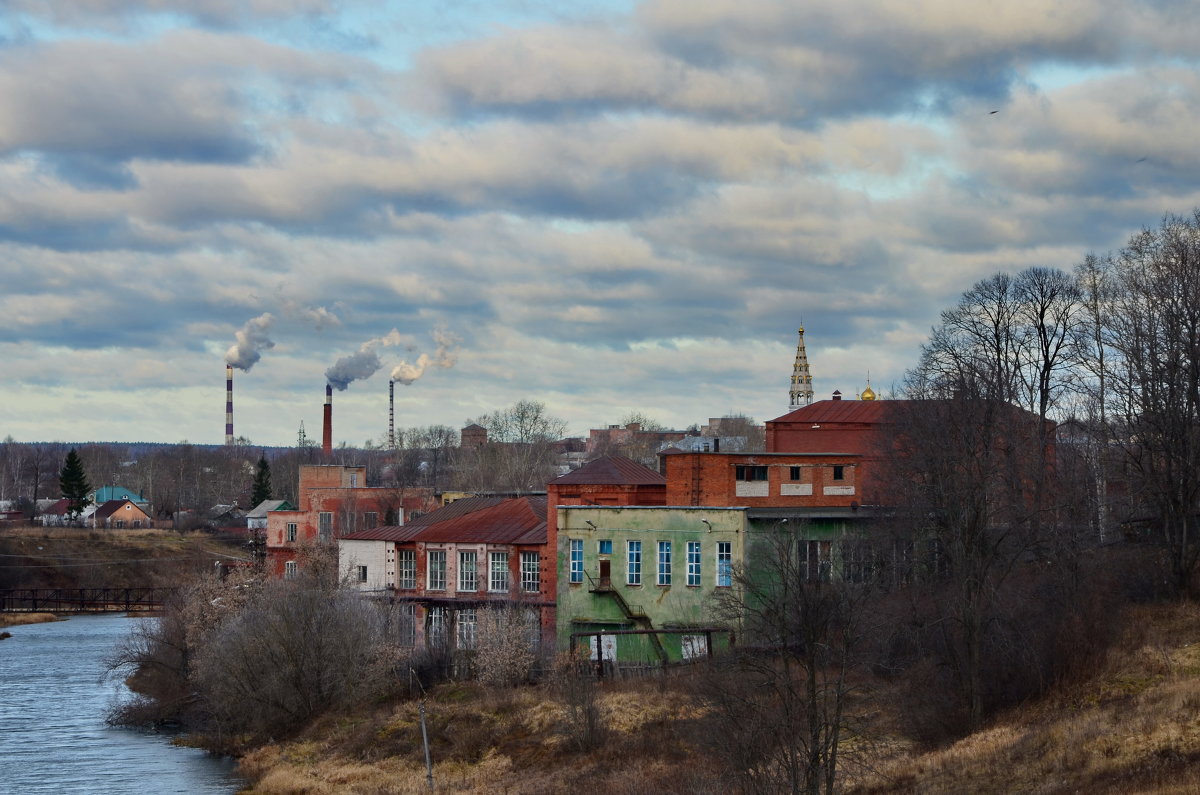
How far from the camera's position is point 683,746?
35844mm

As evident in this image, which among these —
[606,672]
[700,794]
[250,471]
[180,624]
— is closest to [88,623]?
[180,624]

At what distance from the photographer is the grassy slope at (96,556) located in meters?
111

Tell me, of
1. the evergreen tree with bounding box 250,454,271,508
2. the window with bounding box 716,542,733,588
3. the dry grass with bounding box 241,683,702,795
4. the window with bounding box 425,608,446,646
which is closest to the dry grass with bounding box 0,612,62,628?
the evergreen tree with bounding box 250,454,271,508

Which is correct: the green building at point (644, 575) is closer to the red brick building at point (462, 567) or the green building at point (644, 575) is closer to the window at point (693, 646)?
the window at point (693, 646)

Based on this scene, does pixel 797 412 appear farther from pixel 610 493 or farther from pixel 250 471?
pixel 250 471

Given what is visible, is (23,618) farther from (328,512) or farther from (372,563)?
(372,563)

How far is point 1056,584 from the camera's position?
39625 millimetres

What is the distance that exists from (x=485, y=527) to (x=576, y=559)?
21.4ft

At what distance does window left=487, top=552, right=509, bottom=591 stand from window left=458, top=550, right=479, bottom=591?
27.7 inches

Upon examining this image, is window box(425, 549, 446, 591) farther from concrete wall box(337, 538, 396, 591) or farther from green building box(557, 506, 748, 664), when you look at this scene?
green building box(557, 506, 748, 664)

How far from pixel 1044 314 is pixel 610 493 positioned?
19147 mm

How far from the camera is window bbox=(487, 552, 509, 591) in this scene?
50.9 metres

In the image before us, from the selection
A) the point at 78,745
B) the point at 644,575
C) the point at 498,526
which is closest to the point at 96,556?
the point at 78,745

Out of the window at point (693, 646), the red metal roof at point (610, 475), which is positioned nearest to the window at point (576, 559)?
the red metal roof at point (610, 475)
